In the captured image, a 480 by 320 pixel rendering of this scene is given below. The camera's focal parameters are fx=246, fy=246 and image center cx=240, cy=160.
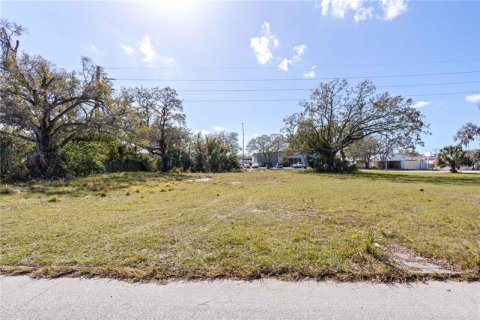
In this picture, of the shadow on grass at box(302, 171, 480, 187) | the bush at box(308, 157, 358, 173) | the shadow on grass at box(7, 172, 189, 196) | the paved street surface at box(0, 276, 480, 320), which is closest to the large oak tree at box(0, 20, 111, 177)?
the shadow on grass at box(7, 172, 189, 196)

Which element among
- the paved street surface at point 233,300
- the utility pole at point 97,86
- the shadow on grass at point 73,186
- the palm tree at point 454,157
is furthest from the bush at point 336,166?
the paved street surface at point 233,300

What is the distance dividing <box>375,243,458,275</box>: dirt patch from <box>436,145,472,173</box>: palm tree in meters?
32.8

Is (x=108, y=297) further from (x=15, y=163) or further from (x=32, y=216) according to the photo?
(x=15, y=163)

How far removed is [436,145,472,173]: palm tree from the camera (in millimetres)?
27422

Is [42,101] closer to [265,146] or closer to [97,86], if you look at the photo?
[97,86]

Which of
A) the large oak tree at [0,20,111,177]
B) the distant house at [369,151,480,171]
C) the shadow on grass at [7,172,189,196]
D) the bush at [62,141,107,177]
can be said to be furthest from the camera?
the distant house at [369,151,480,171]

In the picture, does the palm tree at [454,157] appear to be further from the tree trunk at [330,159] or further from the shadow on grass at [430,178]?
the tree trunk at [330,159]

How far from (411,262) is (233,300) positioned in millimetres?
2215

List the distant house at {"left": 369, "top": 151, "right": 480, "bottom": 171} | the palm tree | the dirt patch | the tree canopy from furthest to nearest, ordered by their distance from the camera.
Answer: the tree canopy, the distant house at {"left": 369, "top": 151, "right": 480, "bottom": 171}, the palm tree, the dirt patch

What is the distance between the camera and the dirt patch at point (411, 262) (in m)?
2.70

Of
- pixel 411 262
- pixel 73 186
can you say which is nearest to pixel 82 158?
pixel 73 186

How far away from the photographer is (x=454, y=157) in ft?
91.0

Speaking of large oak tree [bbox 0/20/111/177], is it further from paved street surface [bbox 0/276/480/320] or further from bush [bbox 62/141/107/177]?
paved street surface [bbox 0/276/480/320]

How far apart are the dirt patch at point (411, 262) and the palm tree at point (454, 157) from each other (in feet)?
108
